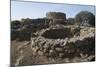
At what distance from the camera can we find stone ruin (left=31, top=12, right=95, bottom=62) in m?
2.56

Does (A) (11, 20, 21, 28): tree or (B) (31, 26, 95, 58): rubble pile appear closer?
(A) (11, 20, 21, 28): tree

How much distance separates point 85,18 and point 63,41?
51 centimetres

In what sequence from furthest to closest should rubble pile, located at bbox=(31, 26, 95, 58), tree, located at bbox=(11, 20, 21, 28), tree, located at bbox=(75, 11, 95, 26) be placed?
tree, located at bbox=(75, 11, 95, 26) < rubble pile, located at bbox=(31, 26, 95, 58) < tree, located at bbox=(11, 20, 21, 28)

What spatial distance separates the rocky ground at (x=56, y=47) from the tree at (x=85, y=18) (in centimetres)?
8

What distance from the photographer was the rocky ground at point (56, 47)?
2.47 meters

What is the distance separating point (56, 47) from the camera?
263cm

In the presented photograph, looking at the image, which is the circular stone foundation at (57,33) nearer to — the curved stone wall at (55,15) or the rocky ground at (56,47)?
the rocky ground at (56,47)

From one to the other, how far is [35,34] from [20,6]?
1.39 feet

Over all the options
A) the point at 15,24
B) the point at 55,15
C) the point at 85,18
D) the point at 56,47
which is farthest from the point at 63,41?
the point at 15,24

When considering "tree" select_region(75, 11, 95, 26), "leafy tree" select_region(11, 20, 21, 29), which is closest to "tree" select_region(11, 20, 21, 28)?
"leafy tree" select_region(11, 20, 21, 29)

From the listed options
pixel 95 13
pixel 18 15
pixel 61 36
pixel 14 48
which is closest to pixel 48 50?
pixel 61 36

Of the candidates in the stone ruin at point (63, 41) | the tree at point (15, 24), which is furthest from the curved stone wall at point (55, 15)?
the tree at point (15, 24)

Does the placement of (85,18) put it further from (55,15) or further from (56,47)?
(56,47)

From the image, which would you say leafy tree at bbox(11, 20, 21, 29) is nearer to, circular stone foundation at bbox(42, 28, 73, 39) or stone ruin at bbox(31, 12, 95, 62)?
stone ruin at bbox(31, 12, 95, 62)
